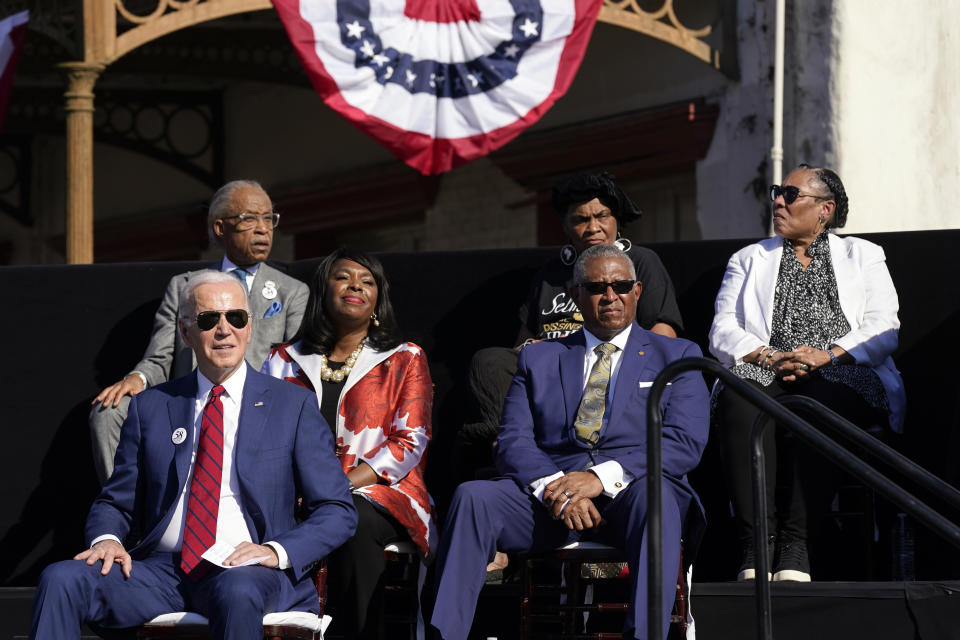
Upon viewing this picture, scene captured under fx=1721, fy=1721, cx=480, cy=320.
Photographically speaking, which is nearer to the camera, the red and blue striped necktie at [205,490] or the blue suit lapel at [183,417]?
the red and blue striped necktie at [205,490]

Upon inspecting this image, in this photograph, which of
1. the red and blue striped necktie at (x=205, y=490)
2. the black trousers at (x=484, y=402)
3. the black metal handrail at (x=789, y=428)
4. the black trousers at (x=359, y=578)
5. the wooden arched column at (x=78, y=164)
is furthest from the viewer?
the wooden arched column at (x=78, y=164)

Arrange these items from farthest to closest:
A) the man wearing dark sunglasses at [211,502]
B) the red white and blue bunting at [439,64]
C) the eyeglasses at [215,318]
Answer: the red white and blue bunting at [439,64] < the eyeglasses at [215,318] < the man wearing dark sunglasses at [211,502]

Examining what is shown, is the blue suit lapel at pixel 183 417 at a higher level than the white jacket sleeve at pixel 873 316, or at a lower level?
lower

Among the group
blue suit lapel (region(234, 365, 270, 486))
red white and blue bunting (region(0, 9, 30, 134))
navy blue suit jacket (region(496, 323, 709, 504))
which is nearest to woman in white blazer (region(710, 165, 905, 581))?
navy blue suit jacket (region(496, 323, 709, 504))

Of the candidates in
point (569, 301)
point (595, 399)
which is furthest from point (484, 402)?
point (595, 399)

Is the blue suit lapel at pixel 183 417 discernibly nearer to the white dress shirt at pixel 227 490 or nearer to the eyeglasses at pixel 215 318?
the white dress shirt at pixel 227 490

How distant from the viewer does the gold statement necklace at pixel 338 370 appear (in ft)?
21.1

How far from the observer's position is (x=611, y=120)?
36.3ft

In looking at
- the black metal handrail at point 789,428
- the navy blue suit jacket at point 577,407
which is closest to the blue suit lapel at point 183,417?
the navy blue suit jacket at point 577,407

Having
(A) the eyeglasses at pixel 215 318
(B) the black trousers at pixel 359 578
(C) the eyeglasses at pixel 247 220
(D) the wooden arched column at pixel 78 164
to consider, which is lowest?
(B) the black trousers at pixel 359 578

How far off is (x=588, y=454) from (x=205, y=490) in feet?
4.60

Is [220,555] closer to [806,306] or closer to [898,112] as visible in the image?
[806,306]

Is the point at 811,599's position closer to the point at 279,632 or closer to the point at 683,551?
the point at 683,551

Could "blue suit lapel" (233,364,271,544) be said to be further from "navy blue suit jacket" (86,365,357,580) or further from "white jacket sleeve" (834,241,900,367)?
"white jacket sleeve" (834,241,900,367)
